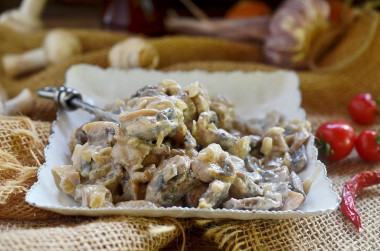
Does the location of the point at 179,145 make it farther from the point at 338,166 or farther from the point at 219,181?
the point at 338,166

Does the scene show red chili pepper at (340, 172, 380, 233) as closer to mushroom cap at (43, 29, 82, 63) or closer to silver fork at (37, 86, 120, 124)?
silver fork at (37, 86, 120, 124)

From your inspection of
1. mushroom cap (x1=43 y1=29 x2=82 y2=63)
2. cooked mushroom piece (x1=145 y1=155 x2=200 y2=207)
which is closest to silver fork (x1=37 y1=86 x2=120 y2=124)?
cooked mushroom piece (x1=145 y1=155 x2=200 y2=207)

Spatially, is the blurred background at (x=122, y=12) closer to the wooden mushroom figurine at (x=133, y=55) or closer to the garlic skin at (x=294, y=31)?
the wooden mushroom figurine at (x=133, y=55)

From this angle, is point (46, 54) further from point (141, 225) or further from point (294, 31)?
point (141, 225)

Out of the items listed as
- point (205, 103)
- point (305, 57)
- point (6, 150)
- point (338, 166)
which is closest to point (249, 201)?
point (205, 103)

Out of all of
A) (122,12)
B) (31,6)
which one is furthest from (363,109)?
(31,6)
